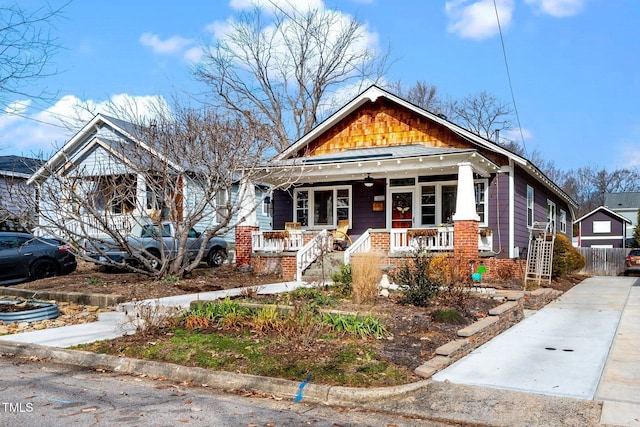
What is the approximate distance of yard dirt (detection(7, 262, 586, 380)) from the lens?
7.13 metres

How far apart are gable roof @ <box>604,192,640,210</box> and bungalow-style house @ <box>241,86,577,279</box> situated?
43470mm

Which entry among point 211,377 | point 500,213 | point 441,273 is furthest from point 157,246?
point 211,377

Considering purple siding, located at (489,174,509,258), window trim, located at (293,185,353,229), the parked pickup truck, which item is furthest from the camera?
window trim, located at (293,185,353,229)

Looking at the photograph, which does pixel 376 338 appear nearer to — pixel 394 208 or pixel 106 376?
pixel 106 376

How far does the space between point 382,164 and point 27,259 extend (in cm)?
1061

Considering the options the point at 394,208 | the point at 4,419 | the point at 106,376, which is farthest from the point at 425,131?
the point at 4,419

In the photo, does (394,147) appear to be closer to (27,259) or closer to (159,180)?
(159,180)

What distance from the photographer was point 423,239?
16875 mm

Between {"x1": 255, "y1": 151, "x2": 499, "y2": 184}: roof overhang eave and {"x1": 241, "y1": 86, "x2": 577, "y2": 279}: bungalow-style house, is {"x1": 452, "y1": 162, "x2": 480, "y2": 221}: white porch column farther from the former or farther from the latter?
{"x1": 255, "y1": 151, "x2": 499, "y2": 184}: roof overhang eave

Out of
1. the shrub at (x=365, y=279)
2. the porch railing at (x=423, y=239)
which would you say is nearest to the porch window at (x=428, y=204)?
the porch railing at (x=423, y=239)

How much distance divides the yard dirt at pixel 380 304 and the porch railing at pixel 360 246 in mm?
2271

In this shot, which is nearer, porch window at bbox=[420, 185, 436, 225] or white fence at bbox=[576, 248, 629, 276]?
porch window at bbox=[420, 185, 436, 225]

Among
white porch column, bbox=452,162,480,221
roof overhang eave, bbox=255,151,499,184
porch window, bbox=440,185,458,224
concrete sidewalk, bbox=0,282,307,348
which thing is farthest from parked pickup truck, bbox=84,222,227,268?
porch window, bbox=440,185,458,224

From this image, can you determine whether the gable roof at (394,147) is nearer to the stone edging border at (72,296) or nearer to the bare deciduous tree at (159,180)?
the bare deciduous tree at (159,180)
